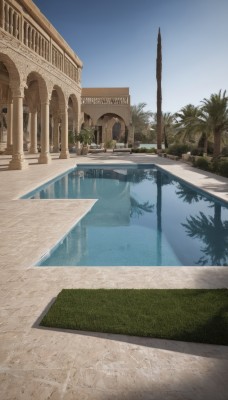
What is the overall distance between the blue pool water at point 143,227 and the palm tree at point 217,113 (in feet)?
30.3

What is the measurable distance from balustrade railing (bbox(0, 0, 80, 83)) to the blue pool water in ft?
23.7

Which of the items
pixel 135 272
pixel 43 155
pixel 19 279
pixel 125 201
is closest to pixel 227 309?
pixel 135 272

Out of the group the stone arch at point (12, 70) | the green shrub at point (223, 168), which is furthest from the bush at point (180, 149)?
the stone arch at point (12, 70)

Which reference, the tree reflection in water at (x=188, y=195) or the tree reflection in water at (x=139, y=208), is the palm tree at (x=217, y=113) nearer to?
the tree reflection in water at (x=188, y=195)

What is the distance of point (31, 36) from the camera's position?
18.1 meters

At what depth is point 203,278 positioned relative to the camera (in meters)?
4.59

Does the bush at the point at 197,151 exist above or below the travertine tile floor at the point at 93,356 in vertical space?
above

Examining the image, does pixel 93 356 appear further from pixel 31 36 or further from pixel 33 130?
pixel 33 130

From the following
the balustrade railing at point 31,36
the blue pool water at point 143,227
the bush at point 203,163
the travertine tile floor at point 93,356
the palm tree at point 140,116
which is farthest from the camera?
the palm tree at point 140,116

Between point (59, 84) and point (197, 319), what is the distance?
2245 cm

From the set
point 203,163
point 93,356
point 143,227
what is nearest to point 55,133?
point 203,163

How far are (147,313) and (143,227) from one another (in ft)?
17.2

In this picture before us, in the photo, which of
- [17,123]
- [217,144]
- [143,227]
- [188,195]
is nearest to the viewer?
[143,227]

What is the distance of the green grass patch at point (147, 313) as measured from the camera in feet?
10.5
